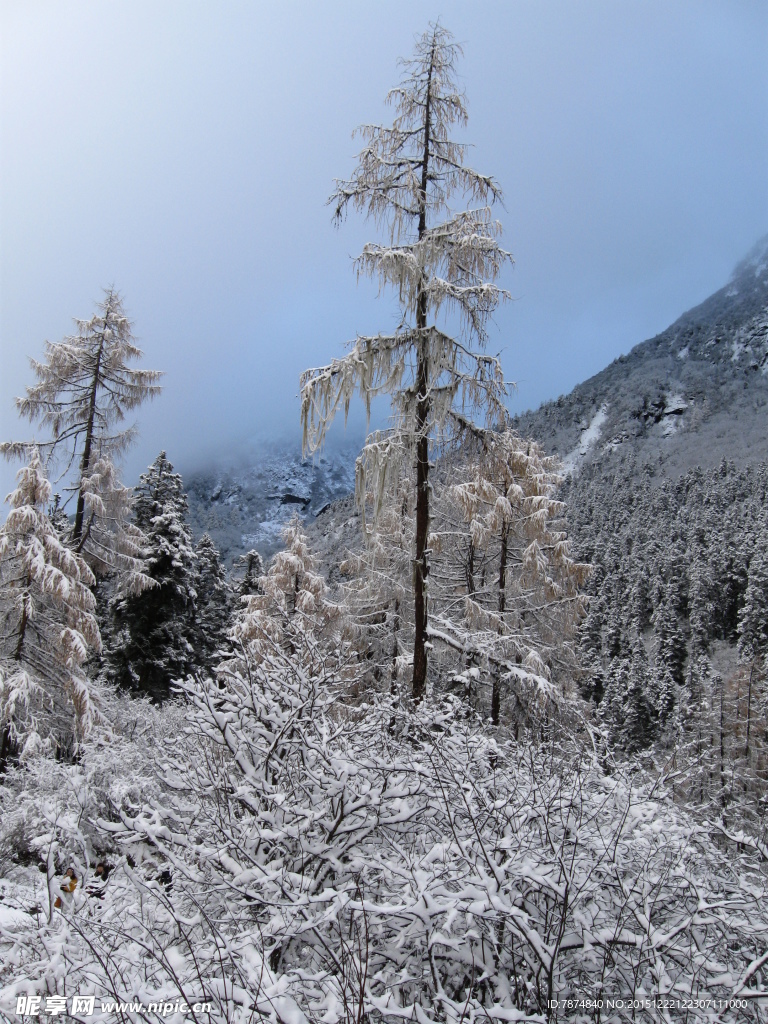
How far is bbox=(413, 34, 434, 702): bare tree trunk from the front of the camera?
24.8 feet

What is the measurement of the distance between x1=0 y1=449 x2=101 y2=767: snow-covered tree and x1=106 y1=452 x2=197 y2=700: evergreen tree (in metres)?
7.97

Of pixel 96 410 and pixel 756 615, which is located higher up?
pixel 96 410

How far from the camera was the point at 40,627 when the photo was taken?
35.8 feet

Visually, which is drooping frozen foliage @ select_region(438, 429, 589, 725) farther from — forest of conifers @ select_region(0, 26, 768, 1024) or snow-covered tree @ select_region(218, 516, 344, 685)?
snow-covered tree @ select_region(218, 516, 344, 685)

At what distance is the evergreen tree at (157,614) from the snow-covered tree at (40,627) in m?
7.97

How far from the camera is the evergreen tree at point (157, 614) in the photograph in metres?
19.2

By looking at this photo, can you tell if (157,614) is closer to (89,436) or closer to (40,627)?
(40,627)

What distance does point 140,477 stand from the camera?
20609mm

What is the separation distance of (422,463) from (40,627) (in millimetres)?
8719

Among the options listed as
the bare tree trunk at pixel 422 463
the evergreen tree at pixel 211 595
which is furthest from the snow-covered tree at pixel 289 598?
the evergreen tree at pixel 211 595

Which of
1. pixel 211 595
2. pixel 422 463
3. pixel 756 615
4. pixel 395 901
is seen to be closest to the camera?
pixel 395 901

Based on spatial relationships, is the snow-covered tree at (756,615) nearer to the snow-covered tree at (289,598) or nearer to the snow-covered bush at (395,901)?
the snow-covered tree at (289,598)

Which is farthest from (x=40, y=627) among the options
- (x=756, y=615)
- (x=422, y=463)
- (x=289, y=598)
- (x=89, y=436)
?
(x=756, y=615)

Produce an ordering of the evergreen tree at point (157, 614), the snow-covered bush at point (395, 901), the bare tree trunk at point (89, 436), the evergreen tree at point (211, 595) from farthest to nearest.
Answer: the evergreen tree at point (211, 595), the evergreen tree at point (157, 614), the bare tree trunk at point (89, 436), the snow-covered bush at point (395, 901)
